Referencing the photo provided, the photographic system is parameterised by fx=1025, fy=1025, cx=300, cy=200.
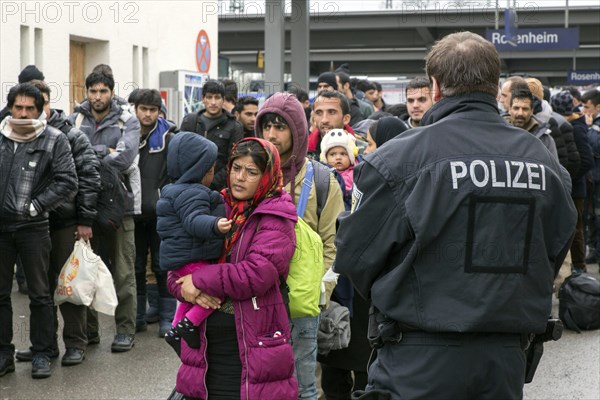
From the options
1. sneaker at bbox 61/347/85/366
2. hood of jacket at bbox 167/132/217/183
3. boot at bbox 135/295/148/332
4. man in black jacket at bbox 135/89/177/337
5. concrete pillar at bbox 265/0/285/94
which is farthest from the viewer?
concrete pillar at bbox 265/0/285/94

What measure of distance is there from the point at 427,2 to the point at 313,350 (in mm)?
29019

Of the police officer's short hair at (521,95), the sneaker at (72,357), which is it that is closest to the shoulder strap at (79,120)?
the sneaker at (72,357)

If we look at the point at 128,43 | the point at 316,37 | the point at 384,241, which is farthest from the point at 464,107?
the point at 316,37

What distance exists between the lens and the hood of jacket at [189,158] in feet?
17.2

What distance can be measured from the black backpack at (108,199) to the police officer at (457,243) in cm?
513

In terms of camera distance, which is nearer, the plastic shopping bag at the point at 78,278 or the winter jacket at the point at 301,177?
the winter jacket at the point at 301,177

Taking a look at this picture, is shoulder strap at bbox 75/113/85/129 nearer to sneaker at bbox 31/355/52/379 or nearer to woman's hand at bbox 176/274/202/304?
sneaker at bbox 31/355/52/379

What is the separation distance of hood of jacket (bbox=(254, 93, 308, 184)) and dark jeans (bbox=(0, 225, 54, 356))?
289 cm

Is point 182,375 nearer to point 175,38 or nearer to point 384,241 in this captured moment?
point 384,241

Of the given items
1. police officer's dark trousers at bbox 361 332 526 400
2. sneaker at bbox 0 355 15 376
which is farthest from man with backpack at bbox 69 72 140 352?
police officer's dark trousers at bbox 361 332 526 400

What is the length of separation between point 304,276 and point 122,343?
400cm

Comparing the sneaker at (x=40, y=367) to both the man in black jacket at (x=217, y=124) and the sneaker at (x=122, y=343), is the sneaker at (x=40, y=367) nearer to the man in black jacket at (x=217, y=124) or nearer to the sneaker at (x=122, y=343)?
the sneaker at (x=122, y=343)

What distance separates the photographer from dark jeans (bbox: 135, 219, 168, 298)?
9484 millimetres

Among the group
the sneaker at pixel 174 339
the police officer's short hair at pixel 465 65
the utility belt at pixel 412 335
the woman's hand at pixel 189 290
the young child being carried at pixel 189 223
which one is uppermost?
the police officer's short hair at pixel 465 65
